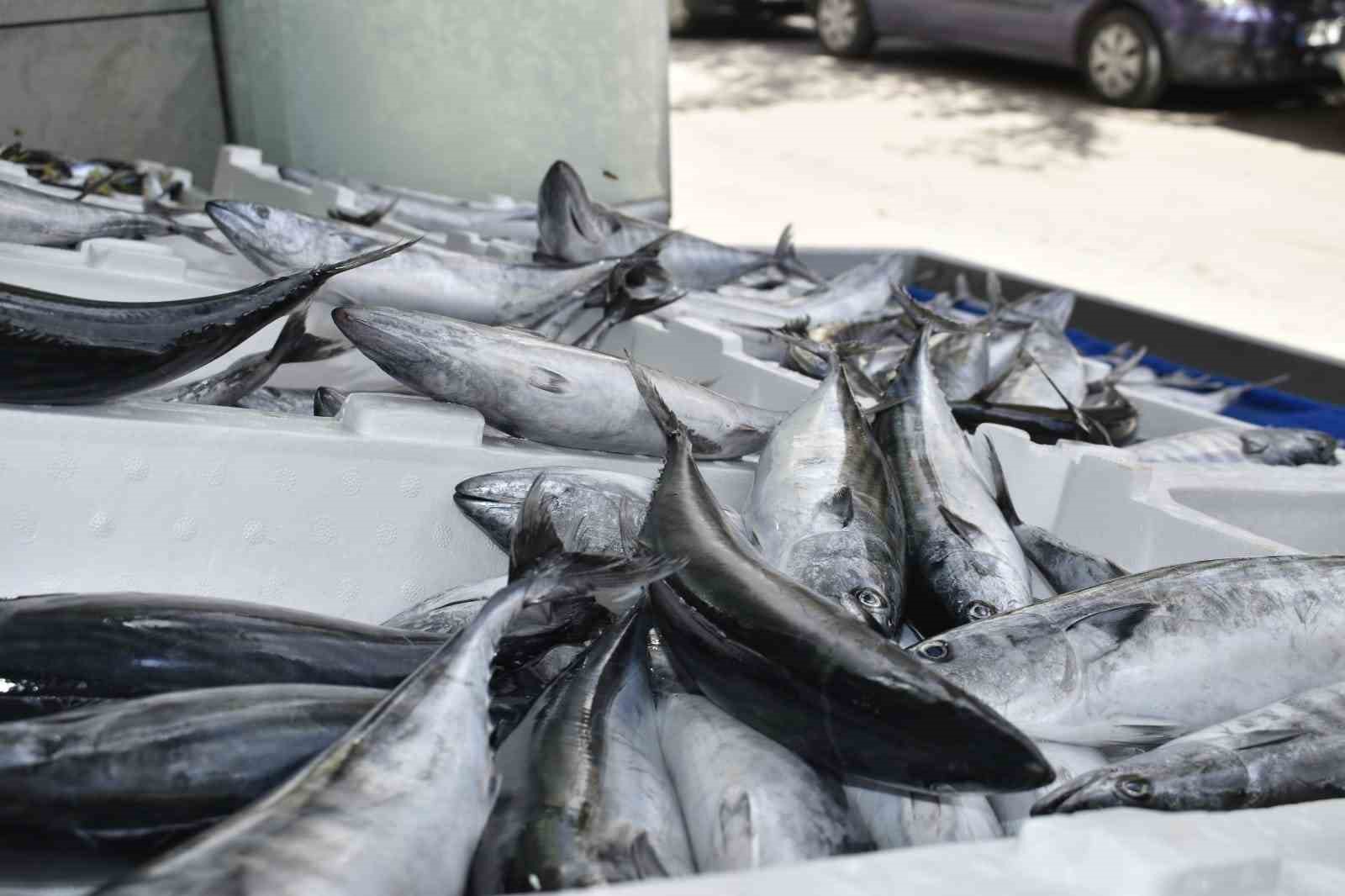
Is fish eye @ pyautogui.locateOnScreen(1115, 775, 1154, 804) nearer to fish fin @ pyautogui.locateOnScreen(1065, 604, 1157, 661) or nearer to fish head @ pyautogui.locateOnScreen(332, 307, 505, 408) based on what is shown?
fish fin @ pyautogui.locateOnScreen(1065, 604, 1157, 661)

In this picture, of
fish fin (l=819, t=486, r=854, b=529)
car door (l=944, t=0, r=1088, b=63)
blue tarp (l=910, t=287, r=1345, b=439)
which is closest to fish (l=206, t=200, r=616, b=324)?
fish fin (l=819, t=486, r=854, b=529)

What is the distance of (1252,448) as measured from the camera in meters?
2.89

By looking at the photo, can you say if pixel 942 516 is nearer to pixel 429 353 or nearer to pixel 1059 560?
pixel 1059 560

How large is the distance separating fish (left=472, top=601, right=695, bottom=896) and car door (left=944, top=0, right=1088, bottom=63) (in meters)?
10.6

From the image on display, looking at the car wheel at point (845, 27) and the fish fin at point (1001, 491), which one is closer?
the fish fin at point (1001, 491)

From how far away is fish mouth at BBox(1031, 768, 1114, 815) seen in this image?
133cm

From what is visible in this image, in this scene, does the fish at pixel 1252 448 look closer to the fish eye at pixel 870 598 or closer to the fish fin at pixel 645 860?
the fish eye at pixel 870 598

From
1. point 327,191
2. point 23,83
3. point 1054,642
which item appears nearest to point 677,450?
point 1054,642

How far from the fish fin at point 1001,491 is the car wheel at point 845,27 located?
11334mm

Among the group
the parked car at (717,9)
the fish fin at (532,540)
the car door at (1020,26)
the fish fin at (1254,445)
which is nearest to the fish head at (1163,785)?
the fish fin at (532,540)

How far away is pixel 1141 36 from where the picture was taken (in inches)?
417

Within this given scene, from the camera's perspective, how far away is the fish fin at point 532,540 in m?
1.60

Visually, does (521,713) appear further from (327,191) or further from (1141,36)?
(1141,36)

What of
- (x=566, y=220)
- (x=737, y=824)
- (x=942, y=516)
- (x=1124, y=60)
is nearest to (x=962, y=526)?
(x=942, y=516)
